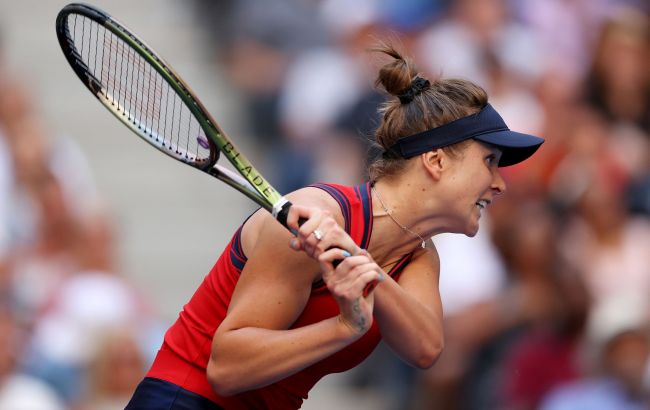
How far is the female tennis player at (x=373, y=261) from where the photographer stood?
304 centimetres

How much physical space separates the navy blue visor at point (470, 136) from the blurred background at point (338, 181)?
4.31ft

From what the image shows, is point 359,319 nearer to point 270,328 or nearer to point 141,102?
point 270,328

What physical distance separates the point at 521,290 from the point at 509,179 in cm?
75

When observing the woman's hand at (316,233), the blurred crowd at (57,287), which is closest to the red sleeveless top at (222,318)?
the woman's hand at (316,233)

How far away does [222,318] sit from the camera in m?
3.27

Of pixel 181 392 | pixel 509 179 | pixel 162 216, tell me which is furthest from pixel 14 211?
pixel 181 392

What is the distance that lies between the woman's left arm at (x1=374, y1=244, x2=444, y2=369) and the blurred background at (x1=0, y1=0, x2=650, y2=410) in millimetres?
1383

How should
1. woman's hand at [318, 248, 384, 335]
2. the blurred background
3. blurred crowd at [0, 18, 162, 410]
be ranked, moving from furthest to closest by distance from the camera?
blurred crowd at [0, 18, 162, 410] → the blurred background → woman's hand at [318, 248, 384, 335]

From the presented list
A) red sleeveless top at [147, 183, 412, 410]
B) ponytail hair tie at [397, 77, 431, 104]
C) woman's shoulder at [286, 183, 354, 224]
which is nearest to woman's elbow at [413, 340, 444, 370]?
red sleeveless top at [147, 183, 412, 410]

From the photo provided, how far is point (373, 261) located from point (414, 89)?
52 cm

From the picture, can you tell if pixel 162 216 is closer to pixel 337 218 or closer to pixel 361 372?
pixel 361 372

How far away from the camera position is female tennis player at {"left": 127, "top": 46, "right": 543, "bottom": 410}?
3.04 m

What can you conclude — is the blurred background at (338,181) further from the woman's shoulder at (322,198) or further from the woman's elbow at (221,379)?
the woman's elbow at (221,379)

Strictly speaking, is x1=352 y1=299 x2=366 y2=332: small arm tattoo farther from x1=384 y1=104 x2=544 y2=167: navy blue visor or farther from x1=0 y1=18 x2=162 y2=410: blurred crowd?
x1=0 y1=18 x2=162 y2=410: blurred crowd
